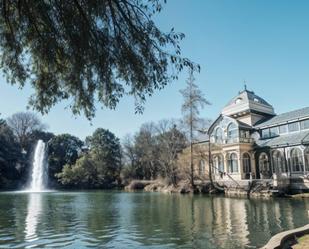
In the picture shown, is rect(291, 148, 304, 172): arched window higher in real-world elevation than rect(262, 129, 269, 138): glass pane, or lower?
lower

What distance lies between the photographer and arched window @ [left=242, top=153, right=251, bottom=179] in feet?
109

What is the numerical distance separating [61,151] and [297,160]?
152 ft

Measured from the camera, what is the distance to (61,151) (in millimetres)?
63375

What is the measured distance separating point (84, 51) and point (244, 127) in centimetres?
3090

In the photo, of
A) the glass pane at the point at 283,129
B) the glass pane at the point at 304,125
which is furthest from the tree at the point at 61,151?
the glass pane at the point at 304,125

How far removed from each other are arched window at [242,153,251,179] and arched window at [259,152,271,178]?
120 centimetres

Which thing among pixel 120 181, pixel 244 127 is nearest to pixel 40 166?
pixel 120 181

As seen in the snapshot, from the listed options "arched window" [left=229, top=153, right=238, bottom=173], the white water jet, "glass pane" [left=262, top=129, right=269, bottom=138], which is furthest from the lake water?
the white water jet

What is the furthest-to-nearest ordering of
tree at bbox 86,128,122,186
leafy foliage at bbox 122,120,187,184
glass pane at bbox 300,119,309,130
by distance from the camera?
tree at bbox 86,128,122,186 < leafy foliage at bbox 122,120,187,184 < glass pane at bbox 300,119,309,130

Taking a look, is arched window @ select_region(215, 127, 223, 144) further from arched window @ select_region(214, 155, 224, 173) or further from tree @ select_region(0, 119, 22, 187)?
tree @ select_region(0, 119, 22, 187)

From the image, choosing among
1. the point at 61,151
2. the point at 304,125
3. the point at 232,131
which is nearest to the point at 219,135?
the point at 232,131

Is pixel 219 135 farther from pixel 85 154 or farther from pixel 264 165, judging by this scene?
pixel 85 154

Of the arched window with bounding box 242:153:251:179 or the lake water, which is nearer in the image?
the lake water

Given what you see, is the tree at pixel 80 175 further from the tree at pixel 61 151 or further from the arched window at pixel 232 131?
the arched window at pixel 232 131
